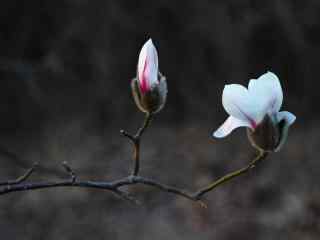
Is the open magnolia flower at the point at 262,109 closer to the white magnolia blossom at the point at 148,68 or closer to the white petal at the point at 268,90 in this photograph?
the white petal at the point at 268,90

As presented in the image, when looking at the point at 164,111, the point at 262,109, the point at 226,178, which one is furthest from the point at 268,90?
the point at 164,111

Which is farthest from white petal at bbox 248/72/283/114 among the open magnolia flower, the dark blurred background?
the dark blurred background

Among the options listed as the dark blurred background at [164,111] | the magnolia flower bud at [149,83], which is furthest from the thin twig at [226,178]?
the dark blurred background at [164,111]

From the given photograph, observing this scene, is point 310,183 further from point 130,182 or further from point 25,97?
point 130,182

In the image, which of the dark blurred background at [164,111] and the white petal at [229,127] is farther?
the dark blurred background at [164,111]

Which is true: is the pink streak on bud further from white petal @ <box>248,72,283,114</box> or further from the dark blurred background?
the dark blurred background

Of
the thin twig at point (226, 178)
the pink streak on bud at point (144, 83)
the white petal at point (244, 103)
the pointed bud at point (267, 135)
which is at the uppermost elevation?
the pink streak on bud at point (144, 83)

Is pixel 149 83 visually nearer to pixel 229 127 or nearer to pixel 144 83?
pixel 144 83
